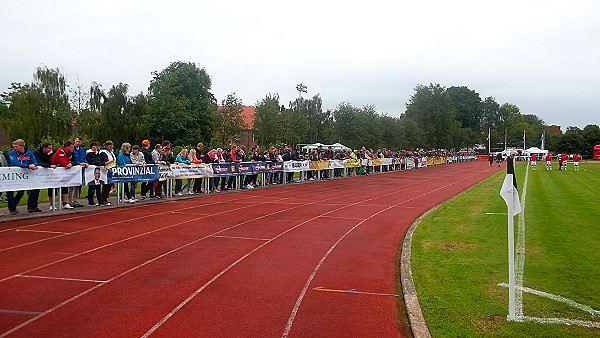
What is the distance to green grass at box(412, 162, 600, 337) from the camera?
5.39 metres

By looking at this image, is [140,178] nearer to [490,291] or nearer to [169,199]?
[169,199]

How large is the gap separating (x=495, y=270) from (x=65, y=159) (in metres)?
11.4

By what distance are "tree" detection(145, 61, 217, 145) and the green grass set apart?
43091 mm

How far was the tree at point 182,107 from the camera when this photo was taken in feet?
173

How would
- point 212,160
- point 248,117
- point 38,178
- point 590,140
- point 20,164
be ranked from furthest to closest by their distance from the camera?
point 590,140 → point 248,117 → point 212,160 → point 38,178 → point 20,164

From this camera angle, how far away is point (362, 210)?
15.5m

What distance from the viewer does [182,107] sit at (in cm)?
5388

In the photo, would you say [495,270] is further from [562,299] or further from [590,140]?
[590,140]

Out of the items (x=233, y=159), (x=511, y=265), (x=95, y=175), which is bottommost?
(x=511, y=265)

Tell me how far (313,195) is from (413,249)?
35.5ft

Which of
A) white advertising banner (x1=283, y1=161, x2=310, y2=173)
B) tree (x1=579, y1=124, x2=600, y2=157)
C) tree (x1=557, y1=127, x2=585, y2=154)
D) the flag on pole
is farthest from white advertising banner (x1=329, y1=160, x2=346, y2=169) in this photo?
tree (x1=579, y1=124, x2=600, y2=157)

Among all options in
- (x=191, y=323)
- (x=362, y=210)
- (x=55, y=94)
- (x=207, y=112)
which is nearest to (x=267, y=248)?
(x=191, y=323)

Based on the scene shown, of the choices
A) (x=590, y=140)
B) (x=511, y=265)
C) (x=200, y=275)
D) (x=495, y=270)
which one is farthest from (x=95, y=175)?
(x=590, y=140)

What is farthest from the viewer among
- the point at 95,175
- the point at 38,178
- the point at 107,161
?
the point at 107,161
